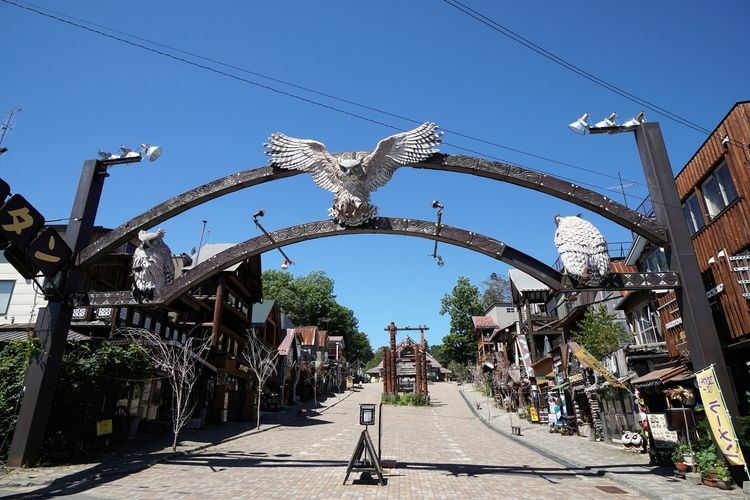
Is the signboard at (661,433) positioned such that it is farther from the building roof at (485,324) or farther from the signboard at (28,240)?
the building roof at (485,324)

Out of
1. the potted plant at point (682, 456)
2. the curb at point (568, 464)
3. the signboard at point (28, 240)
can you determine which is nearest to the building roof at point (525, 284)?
the curb at point (568, 464)

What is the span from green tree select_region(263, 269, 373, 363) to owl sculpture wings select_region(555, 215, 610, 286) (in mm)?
60903

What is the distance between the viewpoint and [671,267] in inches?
394

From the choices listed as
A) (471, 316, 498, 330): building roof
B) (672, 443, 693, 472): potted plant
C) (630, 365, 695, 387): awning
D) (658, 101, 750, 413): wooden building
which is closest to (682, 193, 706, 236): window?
(658, 101, 750, 413): wooden building

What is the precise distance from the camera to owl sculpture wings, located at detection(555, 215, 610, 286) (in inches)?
378

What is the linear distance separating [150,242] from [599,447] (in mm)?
17736

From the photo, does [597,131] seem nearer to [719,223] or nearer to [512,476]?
[719,223]

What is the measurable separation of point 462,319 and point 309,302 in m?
26.7

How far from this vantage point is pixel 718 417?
8.39 metres

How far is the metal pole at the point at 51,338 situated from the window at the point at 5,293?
1217cm

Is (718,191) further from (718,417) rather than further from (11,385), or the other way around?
(11,385)

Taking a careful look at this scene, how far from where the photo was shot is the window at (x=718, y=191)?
11.8m

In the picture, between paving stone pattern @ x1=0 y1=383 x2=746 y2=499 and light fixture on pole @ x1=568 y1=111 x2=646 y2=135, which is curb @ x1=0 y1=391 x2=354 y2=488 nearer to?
paving stone pattern @ x1=0 y1=383 x2=746 y2=499

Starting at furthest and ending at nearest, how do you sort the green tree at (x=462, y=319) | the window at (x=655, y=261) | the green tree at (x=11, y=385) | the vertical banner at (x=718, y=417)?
the green tree at (x=462, y=319)
the window at (x=655, y=261)
the green tree at (x=11, y=385)
the vertical banner at (x=718, y=417)
